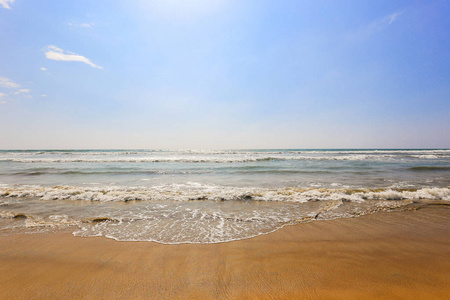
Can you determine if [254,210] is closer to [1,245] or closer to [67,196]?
[1,245]

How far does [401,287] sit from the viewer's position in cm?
233

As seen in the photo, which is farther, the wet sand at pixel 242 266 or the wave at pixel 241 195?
the wave at pixel 241 195

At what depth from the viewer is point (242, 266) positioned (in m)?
2.82

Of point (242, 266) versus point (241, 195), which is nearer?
point (242, 266)

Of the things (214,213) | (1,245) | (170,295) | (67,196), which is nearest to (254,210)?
(214,213)

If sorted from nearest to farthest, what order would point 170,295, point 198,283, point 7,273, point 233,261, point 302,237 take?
point 170,295, point 198,283, point 7,273, point 233,261, point 302,237

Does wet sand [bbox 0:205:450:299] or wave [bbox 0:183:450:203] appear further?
wave [bbox 0:183:450:203]

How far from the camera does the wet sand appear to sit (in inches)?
91.4

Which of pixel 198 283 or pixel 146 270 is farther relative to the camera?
pixel 146 270

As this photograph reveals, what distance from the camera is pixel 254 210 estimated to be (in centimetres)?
574

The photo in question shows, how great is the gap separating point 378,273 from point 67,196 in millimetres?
9290

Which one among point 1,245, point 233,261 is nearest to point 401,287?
point 233,261

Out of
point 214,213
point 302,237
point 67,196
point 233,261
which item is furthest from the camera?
point 67,196

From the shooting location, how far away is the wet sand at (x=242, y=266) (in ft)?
7.62
